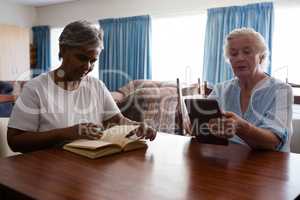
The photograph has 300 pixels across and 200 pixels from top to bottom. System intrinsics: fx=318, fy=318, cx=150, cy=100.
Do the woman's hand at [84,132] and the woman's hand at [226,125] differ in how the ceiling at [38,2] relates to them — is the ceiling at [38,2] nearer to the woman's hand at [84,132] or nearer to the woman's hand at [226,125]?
the woman's hand at [84,132]

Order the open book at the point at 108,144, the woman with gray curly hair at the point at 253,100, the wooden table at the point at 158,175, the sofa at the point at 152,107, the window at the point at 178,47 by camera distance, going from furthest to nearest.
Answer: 1. the window at the point at 178,47
2. the sofa at the point at 152,107
3. the woman with gray curly hair at the point at 253,100
4. the open book at the point at 108,144
5. the wooden table at the point at 158,175

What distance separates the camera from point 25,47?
6.70m

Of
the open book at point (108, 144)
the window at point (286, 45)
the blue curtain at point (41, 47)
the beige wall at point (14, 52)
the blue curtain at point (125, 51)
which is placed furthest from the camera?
the blue curtain at point (41, 47)

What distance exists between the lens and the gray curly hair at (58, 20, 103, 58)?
1.35m

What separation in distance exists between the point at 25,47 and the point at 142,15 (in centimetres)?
283

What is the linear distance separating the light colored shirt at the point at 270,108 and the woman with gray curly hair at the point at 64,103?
1.55 feet

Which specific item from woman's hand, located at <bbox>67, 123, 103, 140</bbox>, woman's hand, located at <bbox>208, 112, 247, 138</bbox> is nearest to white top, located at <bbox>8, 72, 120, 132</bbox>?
woman's hand, located at <bbox>67, 123, 103, 140</bbox>

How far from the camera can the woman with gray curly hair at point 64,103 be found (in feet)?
4.19

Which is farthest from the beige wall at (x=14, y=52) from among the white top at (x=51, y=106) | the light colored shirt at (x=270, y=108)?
the light colored shirt at (x=270, y=108)

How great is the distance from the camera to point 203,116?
126 cm

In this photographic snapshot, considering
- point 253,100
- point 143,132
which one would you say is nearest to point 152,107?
point 253,100

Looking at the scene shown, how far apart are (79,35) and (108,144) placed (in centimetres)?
50

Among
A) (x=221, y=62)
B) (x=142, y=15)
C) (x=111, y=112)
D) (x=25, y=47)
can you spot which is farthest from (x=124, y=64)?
(x=111, y=112)

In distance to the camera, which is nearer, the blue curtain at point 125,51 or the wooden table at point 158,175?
the wooden table at point 158,175
